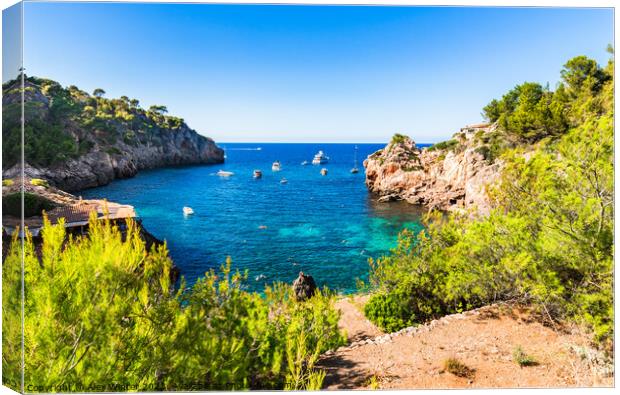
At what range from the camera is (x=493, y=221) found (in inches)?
303

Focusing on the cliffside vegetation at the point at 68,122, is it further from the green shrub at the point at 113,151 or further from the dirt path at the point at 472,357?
the dirt path at the point at 472,357

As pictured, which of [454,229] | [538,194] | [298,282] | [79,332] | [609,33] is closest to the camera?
[79,332]

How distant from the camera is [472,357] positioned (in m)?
6.35

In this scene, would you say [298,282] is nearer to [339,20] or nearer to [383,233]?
[339,20]

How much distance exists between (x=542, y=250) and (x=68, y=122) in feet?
124

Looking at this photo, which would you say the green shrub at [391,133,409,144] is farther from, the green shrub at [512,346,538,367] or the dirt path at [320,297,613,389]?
the green shrub at [512,346,538,367]

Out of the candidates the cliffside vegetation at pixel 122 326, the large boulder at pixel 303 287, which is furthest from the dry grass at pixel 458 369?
the large boulder at pixel 303 287

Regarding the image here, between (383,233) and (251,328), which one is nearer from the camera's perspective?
(251,328)

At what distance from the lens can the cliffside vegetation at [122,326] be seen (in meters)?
4.43

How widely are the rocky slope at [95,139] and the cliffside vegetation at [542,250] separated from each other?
9423 mm

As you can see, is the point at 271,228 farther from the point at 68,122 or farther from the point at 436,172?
the point at 68,122

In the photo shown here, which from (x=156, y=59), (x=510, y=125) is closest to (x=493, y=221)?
(x=156, y=59)

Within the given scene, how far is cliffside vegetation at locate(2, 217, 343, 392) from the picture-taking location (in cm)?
443

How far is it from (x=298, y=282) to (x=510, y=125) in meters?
18.5
